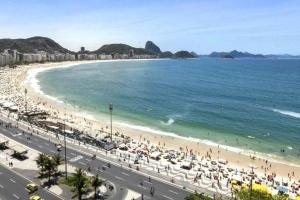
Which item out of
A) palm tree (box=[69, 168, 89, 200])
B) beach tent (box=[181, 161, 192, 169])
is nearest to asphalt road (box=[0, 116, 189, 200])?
palm tree (box=[69, 168, 89, 200])

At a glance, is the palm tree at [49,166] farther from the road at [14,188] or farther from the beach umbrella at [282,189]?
the beach umbrella at [282,189]

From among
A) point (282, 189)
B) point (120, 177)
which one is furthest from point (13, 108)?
point (282, 189)

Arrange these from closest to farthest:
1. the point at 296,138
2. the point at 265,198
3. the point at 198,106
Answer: the point at 265,198 → the point at 296,138 → the point at 198,106

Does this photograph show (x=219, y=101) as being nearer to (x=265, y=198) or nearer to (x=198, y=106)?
(x=198, y=106)

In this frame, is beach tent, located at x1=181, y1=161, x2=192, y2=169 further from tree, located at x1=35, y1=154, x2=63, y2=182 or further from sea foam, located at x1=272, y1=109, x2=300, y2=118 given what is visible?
sea foam, located at x1=272, y1=109, x2=300, y2=118

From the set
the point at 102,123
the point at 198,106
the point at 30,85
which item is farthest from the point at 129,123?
the point at 30,85

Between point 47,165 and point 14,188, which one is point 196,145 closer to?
point 47,165

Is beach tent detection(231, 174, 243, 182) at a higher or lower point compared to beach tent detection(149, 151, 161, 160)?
lower
